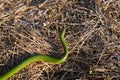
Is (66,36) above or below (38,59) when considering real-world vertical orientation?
above

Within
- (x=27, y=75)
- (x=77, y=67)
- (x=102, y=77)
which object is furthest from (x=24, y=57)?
(x=102, y=77)

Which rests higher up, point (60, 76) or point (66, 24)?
point (66, 24)

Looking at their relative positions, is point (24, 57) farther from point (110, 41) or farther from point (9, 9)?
point (110, 41)

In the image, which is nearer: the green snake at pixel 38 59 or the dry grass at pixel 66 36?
the green snake at pixel 38 59

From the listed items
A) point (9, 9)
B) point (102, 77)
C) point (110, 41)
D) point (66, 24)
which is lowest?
point (102, 77)

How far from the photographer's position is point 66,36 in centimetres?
410

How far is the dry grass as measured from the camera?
12.4 ft

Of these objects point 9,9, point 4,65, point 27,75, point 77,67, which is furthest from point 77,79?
point 9,9

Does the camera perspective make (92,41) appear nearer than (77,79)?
No

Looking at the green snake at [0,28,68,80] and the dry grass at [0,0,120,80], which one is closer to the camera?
the green snake at [0,28,68,80]

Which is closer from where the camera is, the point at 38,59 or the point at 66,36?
the point at 38,59

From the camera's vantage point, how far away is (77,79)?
3.73 metres

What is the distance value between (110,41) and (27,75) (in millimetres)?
1129

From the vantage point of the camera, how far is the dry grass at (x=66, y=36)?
3793 millimetres
